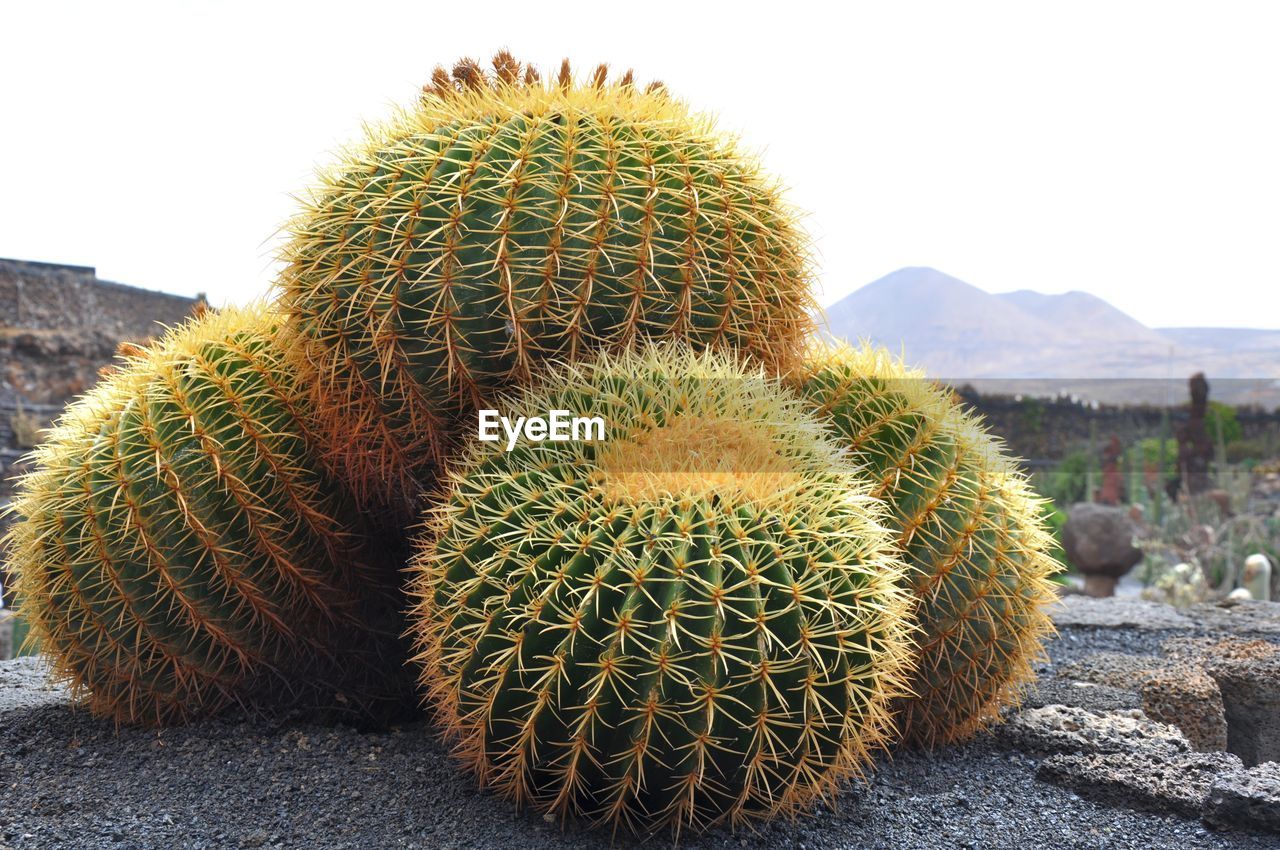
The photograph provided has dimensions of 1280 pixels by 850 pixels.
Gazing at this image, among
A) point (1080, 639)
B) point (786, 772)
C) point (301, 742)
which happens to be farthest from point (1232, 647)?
point (301, 742)

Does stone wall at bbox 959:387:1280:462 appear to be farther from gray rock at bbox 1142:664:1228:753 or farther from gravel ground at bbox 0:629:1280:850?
gravel ground at bbox 0:629:1280:850

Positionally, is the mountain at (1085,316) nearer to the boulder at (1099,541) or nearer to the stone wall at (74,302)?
the boulder at (1099,541)

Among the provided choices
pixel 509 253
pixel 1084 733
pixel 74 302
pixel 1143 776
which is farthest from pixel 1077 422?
pixel 74 302

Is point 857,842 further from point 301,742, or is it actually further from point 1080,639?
point 1080,639

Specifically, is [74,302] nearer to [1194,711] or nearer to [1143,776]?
[1194,711]

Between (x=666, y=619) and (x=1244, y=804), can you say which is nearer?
(x=666, y=619)

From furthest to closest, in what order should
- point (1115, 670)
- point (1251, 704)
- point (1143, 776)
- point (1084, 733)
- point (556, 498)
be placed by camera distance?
point (1115, 670)
point (1251, 704)
point (1084, 733)
point (1143, 776)
point (556, 498)

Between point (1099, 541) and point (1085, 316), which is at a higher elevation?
point (1085, 316)
